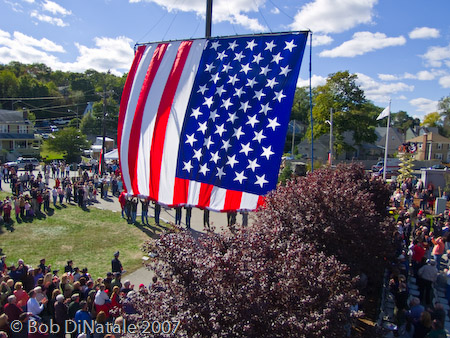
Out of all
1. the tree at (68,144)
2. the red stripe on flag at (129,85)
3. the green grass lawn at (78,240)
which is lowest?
the green grass lawn at (78,240)

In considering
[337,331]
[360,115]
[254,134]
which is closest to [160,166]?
[254,134]

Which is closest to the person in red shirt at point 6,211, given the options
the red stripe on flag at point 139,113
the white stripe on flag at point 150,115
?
the red stripe on flag at point 139,113

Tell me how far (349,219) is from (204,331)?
5084mm

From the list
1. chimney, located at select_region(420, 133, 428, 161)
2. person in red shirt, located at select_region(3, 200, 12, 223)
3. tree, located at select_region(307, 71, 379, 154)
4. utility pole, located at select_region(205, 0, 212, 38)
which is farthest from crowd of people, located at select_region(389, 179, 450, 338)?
chimney, located at select_region(420, 133, 428, 161)

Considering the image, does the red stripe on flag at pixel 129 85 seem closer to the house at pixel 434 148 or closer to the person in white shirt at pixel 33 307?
the person in white shirt at pixel 33 307

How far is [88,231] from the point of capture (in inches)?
647

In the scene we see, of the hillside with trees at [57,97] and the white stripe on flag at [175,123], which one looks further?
the hillside with trees at [57,97]

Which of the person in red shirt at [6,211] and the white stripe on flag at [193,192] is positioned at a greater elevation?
the white stripe on flag at [193,192]

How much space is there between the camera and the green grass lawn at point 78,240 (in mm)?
12883

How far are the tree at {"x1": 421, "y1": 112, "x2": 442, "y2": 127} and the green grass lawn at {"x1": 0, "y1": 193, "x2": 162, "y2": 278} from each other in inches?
3939

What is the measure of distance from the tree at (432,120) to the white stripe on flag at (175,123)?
10119 cm

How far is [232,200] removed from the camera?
1103 centimetres

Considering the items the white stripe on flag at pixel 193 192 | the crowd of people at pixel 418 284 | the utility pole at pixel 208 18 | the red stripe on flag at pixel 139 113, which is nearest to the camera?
the crowd of people at pixel 418 284

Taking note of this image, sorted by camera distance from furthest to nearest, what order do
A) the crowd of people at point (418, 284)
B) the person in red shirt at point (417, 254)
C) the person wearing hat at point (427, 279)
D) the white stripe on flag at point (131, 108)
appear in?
1. the white stripe on flag at point (131, 108)
2. the person in red shirt at point (417, 254)
3. the person wearing hat at point (427, 279)
4. the crowd of people at point (418, 284)
